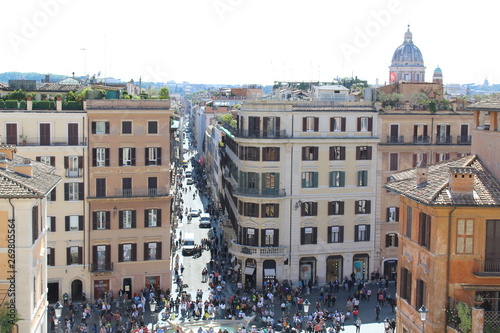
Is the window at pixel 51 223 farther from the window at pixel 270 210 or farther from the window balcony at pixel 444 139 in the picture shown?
the window balcony at pixel 444 139

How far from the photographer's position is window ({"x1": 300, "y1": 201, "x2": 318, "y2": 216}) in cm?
→ 6184

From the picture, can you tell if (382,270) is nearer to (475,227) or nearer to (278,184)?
(278,184)

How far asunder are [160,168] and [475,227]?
3345 cm

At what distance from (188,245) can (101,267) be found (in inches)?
728

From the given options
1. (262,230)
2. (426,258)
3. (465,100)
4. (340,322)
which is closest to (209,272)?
(262,230)

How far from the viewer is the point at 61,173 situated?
182 ft

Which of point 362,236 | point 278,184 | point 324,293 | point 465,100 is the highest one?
point 465,100

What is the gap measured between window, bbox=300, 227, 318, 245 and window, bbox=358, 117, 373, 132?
9.98 metres

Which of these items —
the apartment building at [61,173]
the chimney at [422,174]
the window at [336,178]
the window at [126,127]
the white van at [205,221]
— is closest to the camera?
the chimney at [422,174]

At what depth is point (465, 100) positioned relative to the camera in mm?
69000

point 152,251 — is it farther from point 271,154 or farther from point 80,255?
point 271,154

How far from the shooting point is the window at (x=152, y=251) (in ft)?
189

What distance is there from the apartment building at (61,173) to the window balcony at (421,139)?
29.9 metres

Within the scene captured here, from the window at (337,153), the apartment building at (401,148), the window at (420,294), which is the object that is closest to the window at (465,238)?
the window at (420,294)
